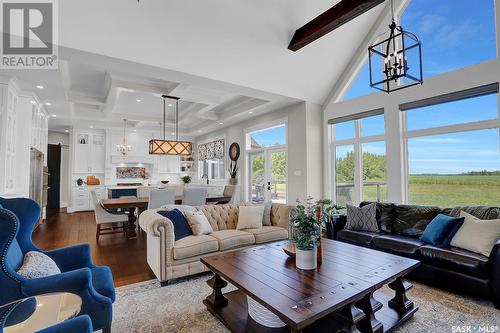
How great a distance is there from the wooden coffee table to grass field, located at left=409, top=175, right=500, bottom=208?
2451 mm

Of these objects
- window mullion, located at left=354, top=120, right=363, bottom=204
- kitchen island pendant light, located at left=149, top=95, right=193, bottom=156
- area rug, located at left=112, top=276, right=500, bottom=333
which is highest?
kitchen island pendant light, located at left=149, top=95, right=193, bottom=156

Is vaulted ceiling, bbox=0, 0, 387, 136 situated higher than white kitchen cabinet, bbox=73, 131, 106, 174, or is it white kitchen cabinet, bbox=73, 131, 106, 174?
vaulted ceiling, bbox=0, 0, 387, 136

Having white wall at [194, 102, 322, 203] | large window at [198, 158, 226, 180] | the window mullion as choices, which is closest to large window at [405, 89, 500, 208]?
the window mullion

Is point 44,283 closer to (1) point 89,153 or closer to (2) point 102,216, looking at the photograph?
(2) point 102,216

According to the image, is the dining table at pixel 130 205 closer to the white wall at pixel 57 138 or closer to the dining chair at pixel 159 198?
the dining chair at pixel 159 198

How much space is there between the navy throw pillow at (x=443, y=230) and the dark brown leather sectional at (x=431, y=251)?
11cm

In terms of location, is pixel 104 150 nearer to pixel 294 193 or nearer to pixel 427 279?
pixel 294 193

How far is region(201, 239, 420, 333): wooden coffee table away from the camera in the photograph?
65.9 inches

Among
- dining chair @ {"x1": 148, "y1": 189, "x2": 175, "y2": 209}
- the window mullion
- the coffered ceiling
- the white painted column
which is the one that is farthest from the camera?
the window mullion

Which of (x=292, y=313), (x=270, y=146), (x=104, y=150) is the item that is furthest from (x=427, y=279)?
(x=104, y=150)

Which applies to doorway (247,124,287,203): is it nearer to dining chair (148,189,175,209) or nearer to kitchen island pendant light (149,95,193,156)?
kitchen island pendant light (149,95,193,156)

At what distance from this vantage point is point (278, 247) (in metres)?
2.92

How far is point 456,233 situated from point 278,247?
2163mm

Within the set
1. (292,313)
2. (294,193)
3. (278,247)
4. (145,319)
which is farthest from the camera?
(294,193)
